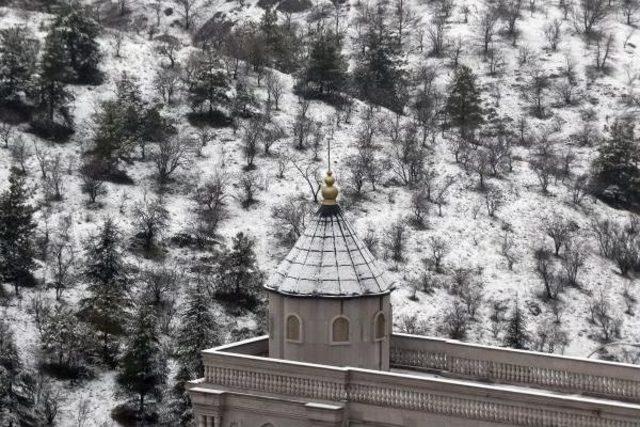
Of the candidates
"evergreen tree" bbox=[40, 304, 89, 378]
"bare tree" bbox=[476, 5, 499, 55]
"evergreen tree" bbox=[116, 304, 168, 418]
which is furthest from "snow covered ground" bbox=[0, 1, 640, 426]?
"bare tree" bbox=[476, 5, 499, 55]

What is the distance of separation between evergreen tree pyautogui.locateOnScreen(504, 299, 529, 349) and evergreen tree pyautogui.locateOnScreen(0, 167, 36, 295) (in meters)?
25.9

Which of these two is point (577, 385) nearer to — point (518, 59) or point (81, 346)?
point (81, 346)

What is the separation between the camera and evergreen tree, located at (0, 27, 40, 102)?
78.8m

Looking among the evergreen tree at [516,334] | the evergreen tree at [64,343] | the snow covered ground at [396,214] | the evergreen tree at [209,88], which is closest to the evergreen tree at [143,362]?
the snow covered ground at [396,214]

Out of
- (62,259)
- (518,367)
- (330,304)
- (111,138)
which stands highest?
(111,138)

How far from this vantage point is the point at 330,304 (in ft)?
82.3

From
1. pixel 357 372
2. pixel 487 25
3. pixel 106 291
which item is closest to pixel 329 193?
pixel 357 372

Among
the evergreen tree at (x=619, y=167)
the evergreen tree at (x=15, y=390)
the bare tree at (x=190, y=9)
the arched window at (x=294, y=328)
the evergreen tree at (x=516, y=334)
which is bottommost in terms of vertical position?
the evergreen tree at (x=15, y=390)

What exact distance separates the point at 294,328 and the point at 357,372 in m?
2.16

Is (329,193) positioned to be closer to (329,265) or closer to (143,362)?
(329,265)

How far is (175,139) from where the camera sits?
80.1 m

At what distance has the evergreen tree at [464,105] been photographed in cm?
8750

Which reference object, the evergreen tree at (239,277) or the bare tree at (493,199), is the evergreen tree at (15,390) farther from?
the bare tree at (493,199)

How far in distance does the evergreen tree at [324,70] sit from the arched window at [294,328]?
64662 mm
